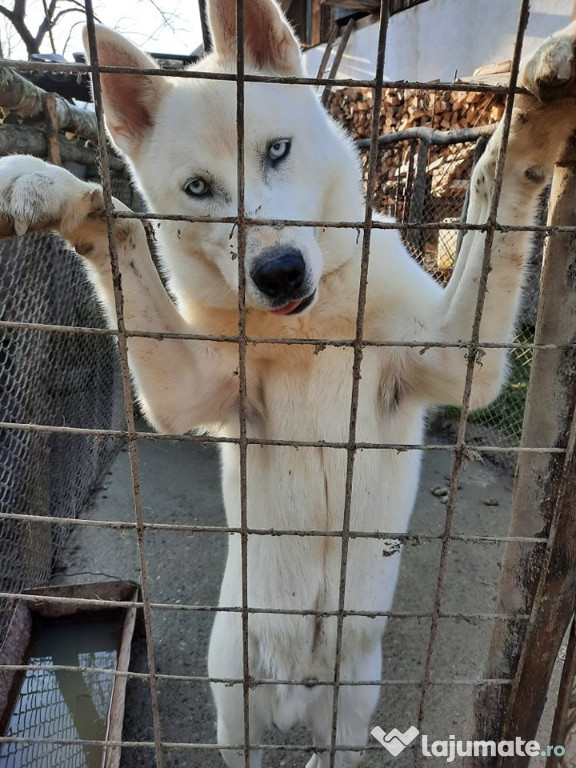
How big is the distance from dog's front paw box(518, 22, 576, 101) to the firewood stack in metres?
4.38

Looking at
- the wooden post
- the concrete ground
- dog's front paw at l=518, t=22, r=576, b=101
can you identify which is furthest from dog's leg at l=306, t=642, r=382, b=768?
dog's front paw at l=518, t=22, r=576, b=101

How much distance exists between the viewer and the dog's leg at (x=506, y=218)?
3.47 ft

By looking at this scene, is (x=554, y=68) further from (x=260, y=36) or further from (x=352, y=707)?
(x=352, y=707)

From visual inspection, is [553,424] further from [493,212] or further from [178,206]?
[178,206]

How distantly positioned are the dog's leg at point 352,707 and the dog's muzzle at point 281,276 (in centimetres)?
128

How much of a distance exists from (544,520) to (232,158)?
1274 millimetres

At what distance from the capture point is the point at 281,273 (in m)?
1.36

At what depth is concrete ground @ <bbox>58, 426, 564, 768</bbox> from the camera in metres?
2.53

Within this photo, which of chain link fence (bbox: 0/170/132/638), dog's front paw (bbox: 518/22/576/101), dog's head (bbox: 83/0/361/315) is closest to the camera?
dog's front paw (bbox: 518/22/576/101)

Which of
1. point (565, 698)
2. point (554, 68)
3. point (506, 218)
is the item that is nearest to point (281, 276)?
point (506, 218)

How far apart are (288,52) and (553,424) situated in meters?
1.36

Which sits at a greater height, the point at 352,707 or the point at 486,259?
the point at 486,259

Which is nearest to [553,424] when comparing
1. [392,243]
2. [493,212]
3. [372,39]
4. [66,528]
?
[493,212]

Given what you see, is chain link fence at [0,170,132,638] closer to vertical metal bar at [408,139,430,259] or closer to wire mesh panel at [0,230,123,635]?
wire mesh panel at [0,230,123,635]
